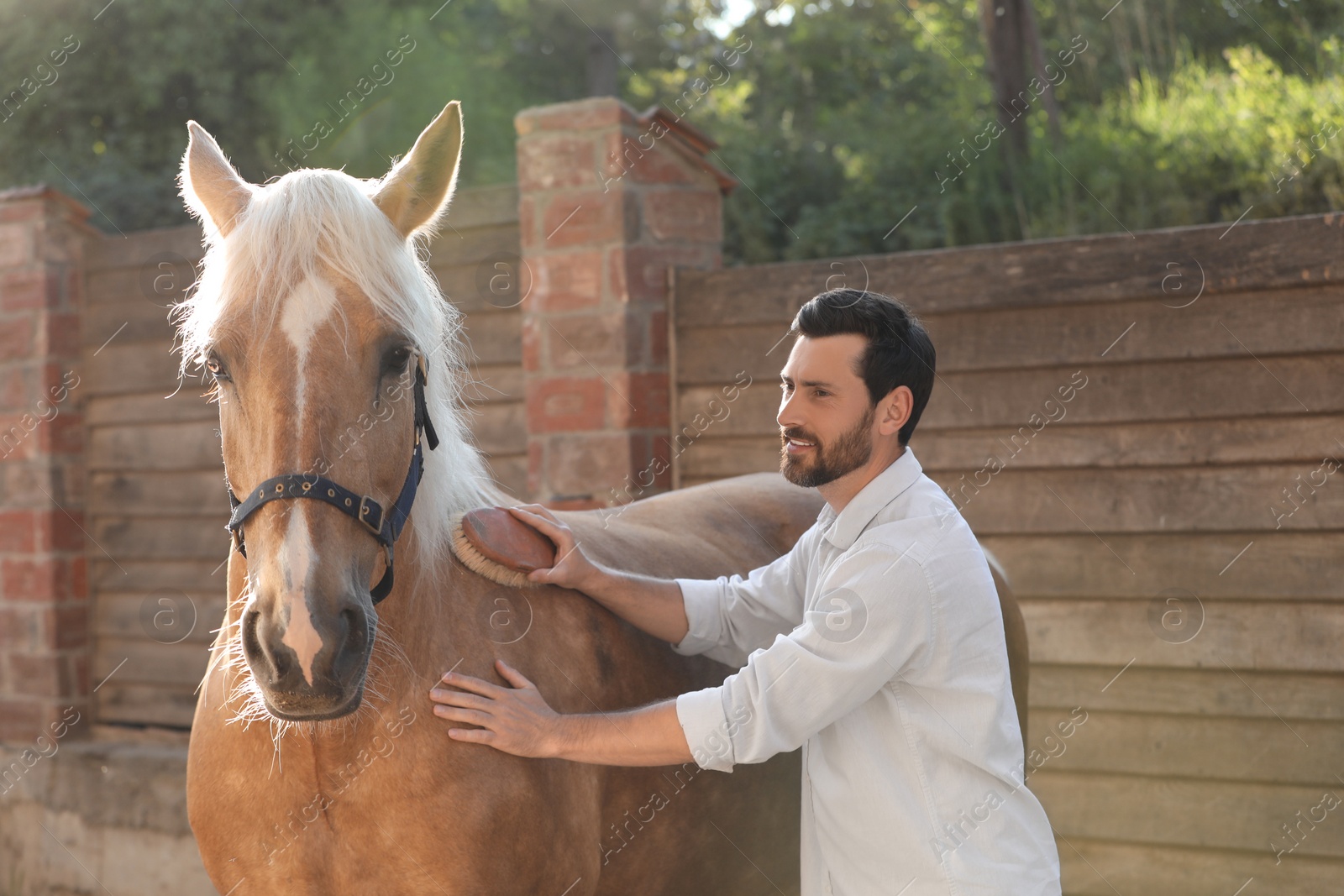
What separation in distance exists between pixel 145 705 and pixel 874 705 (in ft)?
14.5

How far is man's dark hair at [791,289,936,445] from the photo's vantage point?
2170mm

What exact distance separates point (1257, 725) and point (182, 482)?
4.61 m

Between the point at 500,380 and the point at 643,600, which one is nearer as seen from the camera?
the point at 643,600

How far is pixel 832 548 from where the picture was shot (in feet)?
7.61

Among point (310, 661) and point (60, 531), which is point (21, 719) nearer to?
point (60, 531)

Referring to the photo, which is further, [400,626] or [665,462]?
[665,462]

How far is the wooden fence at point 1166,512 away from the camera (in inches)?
128

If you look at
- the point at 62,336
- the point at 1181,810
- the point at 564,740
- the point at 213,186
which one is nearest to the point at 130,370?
the point at 62,336

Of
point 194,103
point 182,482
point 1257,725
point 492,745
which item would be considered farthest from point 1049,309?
point 194,103

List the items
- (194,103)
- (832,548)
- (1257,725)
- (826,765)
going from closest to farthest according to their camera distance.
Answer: (826,765), (832,548), (1257,725), (194,103)

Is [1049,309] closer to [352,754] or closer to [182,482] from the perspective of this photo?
[352,754]

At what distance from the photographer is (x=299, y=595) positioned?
5.39 ft

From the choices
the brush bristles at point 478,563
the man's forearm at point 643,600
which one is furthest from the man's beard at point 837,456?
the brush bristles at point 478,563

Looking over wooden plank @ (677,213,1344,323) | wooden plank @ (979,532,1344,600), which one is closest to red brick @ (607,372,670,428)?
wooden plank @ (677,213,1344,323)
